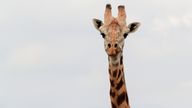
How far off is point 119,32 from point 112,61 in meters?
0.92

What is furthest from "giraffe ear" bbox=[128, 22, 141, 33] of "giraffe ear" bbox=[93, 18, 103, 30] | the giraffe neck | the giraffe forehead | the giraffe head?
the giraffe neck

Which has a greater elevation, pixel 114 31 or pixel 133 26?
pixel 133 26

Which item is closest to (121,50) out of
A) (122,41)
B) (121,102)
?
(122,41)

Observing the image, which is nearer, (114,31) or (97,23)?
(114,31)

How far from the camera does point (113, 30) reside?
698 inches

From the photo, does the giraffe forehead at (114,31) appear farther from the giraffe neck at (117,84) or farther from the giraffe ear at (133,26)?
the giraffe ear at (133,26)

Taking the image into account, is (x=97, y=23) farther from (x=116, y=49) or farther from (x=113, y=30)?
(x=116, y=49)

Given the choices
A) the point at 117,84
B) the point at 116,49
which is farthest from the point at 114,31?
the point at 117,84

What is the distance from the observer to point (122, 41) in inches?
697

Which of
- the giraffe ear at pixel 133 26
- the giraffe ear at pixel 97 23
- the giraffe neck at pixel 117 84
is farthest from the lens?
the giraffe ear at pixel 133 26

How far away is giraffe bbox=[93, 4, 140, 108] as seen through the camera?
1730 centimetres

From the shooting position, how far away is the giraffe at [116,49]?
17.3 meters

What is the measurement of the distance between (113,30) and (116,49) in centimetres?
77

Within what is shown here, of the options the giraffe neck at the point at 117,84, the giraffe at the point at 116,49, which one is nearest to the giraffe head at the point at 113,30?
the giraffe at the point at 116,49
